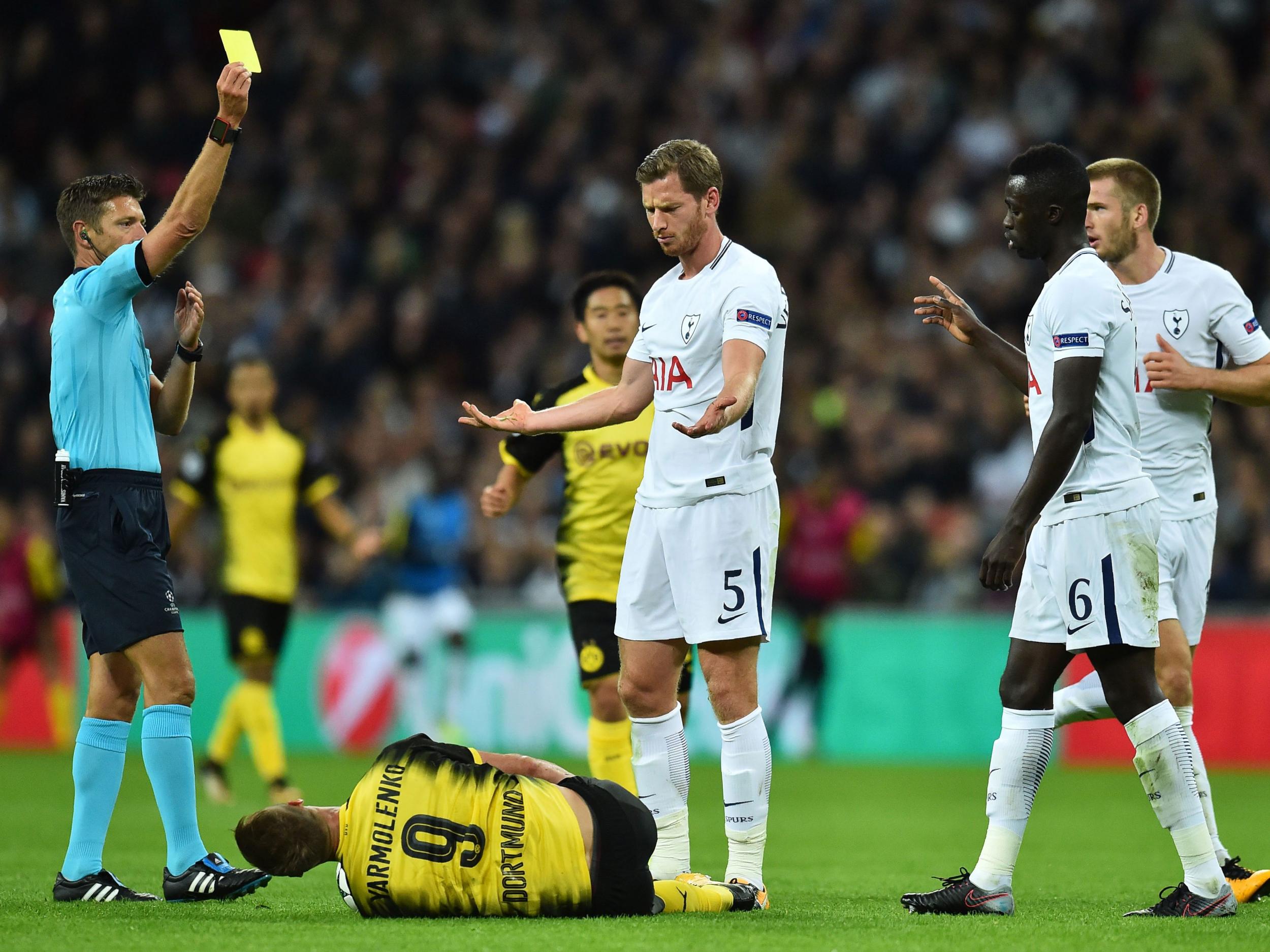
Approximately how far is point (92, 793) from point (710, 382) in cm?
267

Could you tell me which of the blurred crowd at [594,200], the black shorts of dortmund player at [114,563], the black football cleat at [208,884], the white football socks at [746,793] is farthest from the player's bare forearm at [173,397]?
the blurred crowd at [594,200]

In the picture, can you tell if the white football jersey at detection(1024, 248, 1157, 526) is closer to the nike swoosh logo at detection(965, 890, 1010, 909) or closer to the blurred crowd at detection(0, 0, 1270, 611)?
the nike swoosh logo at detection(965, 890, 1010, 909)

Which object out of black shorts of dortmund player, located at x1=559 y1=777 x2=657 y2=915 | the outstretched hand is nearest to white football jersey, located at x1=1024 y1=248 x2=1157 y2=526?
the outstretched hand

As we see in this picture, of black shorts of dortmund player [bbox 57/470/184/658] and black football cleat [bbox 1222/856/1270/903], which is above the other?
black shorts of dortmund player [bbox 57/470/184/658]

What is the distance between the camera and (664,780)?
20.2 ft

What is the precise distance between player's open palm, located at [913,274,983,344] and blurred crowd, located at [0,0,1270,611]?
351 inches

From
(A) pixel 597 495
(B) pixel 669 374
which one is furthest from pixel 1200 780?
(A) pixel 597 495

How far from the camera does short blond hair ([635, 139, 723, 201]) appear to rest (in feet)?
19.5

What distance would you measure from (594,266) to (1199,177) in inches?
254

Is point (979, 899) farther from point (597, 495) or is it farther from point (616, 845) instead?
point (597, 495)

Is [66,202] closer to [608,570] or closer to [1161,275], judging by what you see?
[608,570]

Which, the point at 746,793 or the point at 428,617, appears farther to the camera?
the point at 428,617

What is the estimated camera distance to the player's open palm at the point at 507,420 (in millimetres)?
6012

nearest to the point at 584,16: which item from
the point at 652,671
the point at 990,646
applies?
the point at 990,646
